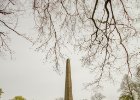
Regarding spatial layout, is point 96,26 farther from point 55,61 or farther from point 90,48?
point 55,61

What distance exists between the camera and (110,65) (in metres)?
7.28

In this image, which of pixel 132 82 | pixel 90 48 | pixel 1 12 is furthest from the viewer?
pixel 132 82

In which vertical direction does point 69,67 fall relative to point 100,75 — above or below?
above

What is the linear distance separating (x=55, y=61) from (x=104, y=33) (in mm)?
1645

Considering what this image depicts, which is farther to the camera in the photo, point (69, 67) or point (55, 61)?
point (69, 67)

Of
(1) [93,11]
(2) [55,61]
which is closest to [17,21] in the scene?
(2) [55,61]

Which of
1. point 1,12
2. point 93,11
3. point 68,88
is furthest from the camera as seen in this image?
point 68,88

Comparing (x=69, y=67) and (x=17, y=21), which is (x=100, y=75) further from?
(x=69, y=67)

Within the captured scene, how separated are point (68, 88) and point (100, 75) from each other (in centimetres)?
1338

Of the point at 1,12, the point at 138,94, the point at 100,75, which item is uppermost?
the point at 138,94

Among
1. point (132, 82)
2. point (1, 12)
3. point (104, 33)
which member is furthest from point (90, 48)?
point (132, 82)

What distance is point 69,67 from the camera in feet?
66.9

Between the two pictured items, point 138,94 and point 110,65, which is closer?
point 110,65

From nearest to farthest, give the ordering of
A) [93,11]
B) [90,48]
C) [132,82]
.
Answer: [93,11] → [90,48] → [132,82]
